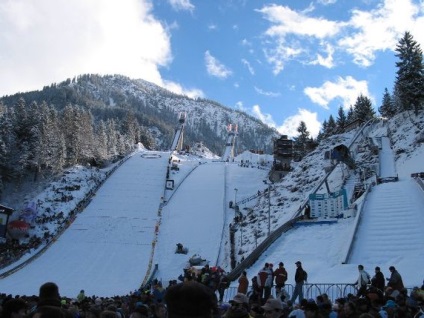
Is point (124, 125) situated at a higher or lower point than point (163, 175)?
higher

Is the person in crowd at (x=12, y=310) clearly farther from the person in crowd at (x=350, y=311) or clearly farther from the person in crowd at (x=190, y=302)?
the person in crowd at (x=350, y=311)

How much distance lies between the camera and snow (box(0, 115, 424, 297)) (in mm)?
21578

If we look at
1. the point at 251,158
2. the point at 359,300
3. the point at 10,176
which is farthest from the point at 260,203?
the point at 251,158

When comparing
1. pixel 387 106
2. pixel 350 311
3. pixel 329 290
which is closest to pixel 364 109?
pixel 387 106

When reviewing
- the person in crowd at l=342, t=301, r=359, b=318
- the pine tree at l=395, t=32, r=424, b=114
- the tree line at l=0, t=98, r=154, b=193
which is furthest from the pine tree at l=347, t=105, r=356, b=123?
the person in crowd at l=342, t=301, r=359, b=318

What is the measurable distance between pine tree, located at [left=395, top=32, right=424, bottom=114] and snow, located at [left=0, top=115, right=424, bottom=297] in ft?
17.5

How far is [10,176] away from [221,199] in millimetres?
27332

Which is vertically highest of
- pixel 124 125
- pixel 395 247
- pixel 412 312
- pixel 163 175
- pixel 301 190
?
pixel 124 125

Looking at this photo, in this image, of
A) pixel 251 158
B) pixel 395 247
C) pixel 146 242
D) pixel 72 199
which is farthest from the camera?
pixel 251 158

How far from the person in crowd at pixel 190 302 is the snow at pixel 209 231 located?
14790 mm

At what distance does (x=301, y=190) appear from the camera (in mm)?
44688

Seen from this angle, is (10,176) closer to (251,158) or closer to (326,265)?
(326,265)

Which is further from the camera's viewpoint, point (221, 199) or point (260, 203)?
point (221, 199)

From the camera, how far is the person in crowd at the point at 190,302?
255cm
